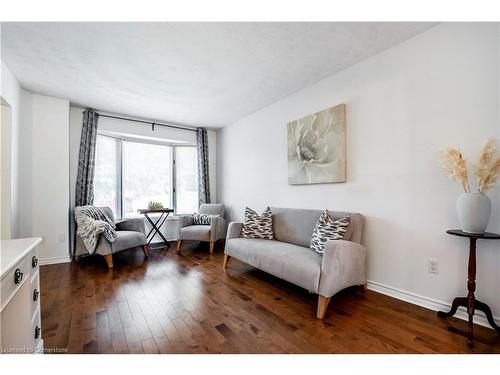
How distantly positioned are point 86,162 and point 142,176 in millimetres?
1035

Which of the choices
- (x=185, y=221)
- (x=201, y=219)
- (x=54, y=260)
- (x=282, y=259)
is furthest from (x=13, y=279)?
(x=201, y=219)

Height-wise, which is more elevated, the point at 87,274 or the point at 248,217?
the point at 248,217

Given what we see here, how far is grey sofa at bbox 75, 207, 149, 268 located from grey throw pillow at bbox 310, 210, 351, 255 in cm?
259

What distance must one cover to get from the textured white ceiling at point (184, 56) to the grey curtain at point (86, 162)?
0.38m

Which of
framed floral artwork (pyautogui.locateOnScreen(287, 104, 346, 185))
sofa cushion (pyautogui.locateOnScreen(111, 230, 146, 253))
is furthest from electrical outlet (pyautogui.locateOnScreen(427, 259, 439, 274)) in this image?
sofa cushion (pyautogui.locateOnScreen(111, 230, 146, 253))

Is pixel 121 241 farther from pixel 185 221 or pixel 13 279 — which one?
pixel 13 279

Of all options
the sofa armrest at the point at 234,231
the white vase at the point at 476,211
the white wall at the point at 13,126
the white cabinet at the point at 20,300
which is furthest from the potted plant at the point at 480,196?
the white wall at the point at 13,126

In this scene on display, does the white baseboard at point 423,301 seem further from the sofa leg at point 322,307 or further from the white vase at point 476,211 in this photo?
the sofa leg at point 322,307

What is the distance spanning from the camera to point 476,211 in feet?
5.01

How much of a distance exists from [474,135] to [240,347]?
2307 mm

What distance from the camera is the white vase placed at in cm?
152

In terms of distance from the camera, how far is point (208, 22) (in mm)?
1842
